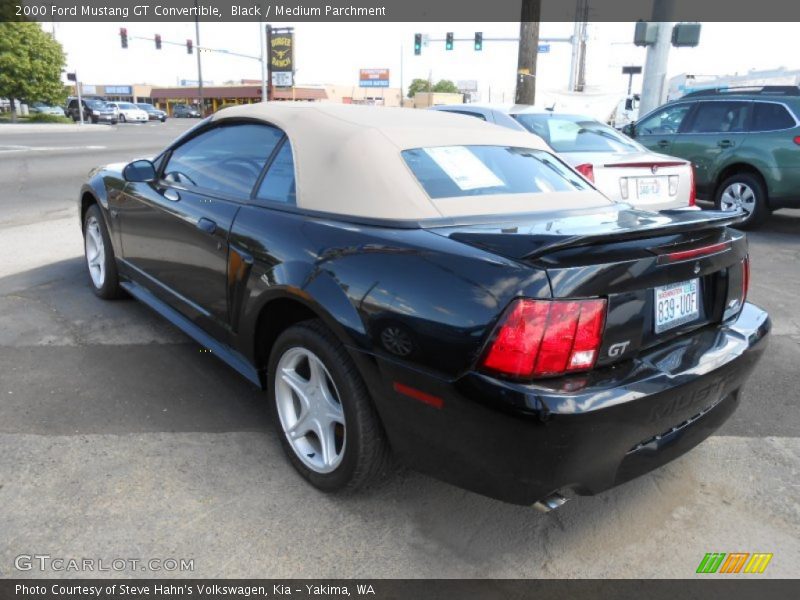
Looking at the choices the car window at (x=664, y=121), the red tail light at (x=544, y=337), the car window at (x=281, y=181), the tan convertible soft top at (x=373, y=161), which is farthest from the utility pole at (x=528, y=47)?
the red tail light at (x=544, y=337)

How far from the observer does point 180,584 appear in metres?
2.18

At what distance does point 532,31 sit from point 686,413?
49.5 feet

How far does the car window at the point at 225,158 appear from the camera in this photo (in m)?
3.16

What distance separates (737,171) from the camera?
28.4ft

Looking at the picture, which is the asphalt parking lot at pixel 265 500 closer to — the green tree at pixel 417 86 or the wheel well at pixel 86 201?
the wheel well at pixel 86 201

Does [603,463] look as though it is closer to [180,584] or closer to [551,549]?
[551,549]

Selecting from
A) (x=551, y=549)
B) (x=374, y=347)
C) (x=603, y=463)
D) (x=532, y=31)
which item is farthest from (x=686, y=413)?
(x=532, y=31)

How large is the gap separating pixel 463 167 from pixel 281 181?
85 cm

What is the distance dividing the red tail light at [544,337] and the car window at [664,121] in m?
8.53

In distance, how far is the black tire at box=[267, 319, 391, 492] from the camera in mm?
2361

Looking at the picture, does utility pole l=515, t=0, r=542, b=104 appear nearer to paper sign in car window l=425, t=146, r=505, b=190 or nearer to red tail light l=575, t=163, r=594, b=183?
red tail light l=575, t=163, r=594, b=183

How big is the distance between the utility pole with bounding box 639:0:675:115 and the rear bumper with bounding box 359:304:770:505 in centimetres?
1204

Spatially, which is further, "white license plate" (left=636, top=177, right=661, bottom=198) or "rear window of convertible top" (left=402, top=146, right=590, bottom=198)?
"white license plate" (left=636, top=177, right=661, bottom=198)

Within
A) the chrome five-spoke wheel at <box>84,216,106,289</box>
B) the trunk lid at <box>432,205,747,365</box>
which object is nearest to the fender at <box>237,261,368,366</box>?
the trunk lid at <box>432,205,747,365</box>
